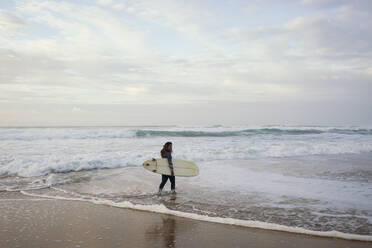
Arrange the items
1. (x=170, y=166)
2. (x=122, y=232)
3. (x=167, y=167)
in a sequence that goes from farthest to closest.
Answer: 1. (x=167, y=167)
2. (x=170, y=166)
3. (x=122, y=232)

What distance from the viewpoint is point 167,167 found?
768cm

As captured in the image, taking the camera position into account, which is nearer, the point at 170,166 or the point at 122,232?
the point at 122,232

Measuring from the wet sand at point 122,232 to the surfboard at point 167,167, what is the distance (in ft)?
6.68

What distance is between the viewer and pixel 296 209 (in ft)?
19.3

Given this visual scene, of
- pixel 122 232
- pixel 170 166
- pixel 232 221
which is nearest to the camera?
pixel 122 232

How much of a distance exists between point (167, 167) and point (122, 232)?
129 inches

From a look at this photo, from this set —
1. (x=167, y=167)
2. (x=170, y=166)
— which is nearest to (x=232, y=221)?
(x=170, y=166)

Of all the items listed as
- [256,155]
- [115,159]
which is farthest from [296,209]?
[256,155]

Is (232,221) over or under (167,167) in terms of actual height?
under

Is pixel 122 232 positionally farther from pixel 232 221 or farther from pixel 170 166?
pixel 170 166

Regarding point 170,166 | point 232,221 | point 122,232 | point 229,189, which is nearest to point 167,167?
point 170,166

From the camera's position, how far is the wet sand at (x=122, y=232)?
405cm

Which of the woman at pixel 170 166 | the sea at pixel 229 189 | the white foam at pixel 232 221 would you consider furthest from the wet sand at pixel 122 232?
the woman at pixel 170 166

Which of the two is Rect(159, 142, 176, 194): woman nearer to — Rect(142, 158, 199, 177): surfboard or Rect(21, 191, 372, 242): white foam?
Rect(142, 158, 199, 177): surfboard
